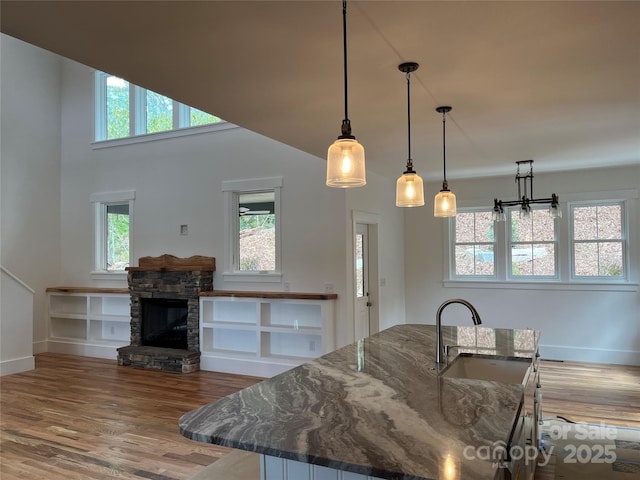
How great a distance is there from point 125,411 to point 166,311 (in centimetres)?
218

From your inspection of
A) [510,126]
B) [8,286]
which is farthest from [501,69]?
[8,286]

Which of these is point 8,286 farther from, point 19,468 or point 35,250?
point 19,468

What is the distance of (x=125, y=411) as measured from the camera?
443 cm

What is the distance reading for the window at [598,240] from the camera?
614 centimetres

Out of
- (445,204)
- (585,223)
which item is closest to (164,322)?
(445,204)

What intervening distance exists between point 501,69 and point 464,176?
13.6ft

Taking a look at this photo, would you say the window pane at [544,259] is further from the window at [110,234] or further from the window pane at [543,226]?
the window at [110,234]

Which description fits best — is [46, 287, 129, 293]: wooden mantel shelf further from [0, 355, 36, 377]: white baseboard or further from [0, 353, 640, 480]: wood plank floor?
[0, 355, 36, 377]: white baseboard

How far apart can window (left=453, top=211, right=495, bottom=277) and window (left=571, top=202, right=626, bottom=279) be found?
1096mm

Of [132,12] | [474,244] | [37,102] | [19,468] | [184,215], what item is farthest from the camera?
[37,102]

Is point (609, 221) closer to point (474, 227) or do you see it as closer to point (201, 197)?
point (474, 227)

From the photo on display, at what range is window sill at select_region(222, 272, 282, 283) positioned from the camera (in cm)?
585

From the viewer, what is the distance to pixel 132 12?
195 cm

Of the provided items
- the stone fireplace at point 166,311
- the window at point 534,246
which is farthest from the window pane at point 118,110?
the window at point 534,246
